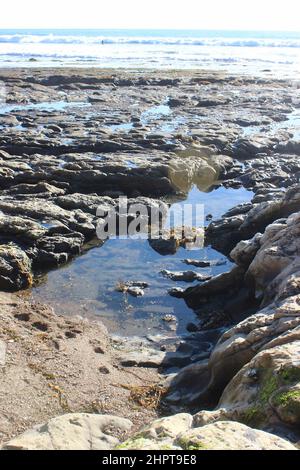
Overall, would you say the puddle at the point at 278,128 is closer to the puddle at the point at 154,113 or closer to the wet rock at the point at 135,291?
the puddle at the point at 154,113

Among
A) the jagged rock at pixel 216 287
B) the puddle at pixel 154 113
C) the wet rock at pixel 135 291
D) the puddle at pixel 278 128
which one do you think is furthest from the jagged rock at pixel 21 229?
the puddle at pixel 154 113

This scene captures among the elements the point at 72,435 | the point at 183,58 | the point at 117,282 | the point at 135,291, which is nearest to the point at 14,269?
the point at 117,282

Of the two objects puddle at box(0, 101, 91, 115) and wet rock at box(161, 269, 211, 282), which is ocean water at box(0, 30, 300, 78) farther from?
wet rock at box(161, 269, 211, 282)

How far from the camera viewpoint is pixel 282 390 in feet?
20.7

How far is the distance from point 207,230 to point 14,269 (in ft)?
22.0

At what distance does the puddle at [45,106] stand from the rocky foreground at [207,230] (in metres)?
0.46

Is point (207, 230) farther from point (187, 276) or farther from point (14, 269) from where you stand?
point (14, 269)

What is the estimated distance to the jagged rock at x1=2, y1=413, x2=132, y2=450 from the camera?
6.16 metres

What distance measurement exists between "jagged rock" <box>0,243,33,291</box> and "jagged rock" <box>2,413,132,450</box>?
20.9 feet

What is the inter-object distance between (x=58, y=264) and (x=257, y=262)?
5981 mm

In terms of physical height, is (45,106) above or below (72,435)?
above

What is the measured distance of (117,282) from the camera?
14070mm
